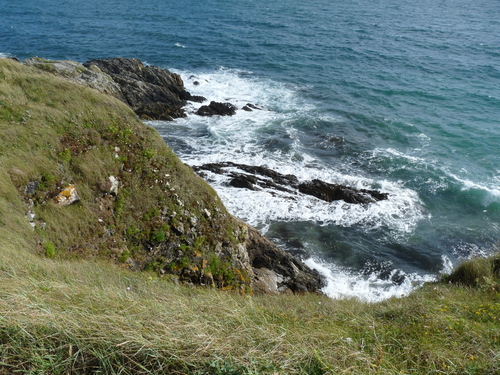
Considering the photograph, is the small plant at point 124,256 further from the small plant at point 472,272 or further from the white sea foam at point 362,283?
the small plant at point 472,272

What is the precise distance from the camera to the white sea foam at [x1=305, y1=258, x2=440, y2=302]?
672 inches

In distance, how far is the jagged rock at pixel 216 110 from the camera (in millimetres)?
35094

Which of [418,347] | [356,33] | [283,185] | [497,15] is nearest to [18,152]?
[418,347]

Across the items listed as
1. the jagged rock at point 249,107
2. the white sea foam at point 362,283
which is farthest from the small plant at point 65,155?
the jagged rock at point 249,107

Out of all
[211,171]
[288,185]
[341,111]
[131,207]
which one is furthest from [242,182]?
[341,111]

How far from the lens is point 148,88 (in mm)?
34219

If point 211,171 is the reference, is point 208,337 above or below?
above

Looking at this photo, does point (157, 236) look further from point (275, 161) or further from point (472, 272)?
point (275, 161)

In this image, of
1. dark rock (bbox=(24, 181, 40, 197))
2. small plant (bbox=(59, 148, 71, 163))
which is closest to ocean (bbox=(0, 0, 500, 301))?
small plant (bbox=(59, 148, 71, 163))

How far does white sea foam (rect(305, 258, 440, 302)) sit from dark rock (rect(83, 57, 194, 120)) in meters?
22.2

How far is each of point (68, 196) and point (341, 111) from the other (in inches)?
1217

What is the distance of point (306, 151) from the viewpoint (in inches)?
1146

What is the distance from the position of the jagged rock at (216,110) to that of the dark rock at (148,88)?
2.05 meters

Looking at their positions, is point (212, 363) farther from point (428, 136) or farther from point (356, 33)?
point (356, 33)
